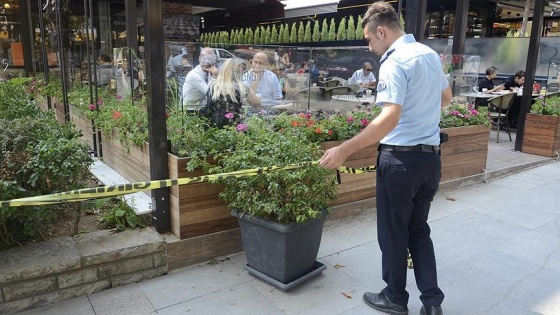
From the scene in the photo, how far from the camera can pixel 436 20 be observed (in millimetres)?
17000

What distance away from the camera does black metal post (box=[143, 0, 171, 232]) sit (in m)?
3.22

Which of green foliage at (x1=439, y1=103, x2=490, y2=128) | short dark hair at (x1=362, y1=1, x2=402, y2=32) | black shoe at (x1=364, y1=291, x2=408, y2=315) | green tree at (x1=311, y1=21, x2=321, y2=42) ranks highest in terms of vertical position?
green tree at (x1=311, y1=21, x2=321, y2=42)

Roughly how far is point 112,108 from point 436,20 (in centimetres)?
1507

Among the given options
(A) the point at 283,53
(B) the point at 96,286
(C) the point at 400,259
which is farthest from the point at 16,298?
(A) the point at 283,53

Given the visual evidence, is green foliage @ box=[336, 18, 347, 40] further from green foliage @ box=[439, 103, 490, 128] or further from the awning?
green foliage @ box=[439, 103, 490, 128]

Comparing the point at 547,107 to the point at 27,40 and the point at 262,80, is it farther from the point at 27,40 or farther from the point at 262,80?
the point at 27,40

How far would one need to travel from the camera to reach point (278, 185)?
2.96 meters

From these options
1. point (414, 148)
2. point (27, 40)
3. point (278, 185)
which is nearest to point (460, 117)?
point (414, 148)

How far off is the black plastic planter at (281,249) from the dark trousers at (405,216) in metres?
0.54

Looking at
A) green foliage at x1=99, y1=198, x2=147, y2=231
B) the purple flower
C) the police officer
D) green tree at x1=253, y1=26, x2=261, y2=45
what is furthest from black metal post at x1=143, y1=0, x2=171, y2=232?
green tree at x1=253, y1=26, x2=261, y2=45

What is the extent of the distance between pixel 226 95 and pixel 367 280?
2.20 metres

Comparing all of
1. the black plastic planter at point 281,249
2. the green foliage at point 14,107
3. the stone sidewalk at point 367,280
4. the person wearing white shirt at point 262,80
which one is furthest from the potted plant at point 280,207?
the green foliage at point 14,107

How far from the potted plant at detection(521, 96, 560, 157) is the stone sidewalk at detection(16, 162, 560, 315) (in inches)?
130

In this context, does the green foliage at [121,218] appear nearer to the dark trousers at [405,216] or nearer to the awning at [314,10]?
the dark trousers at [405,216]
